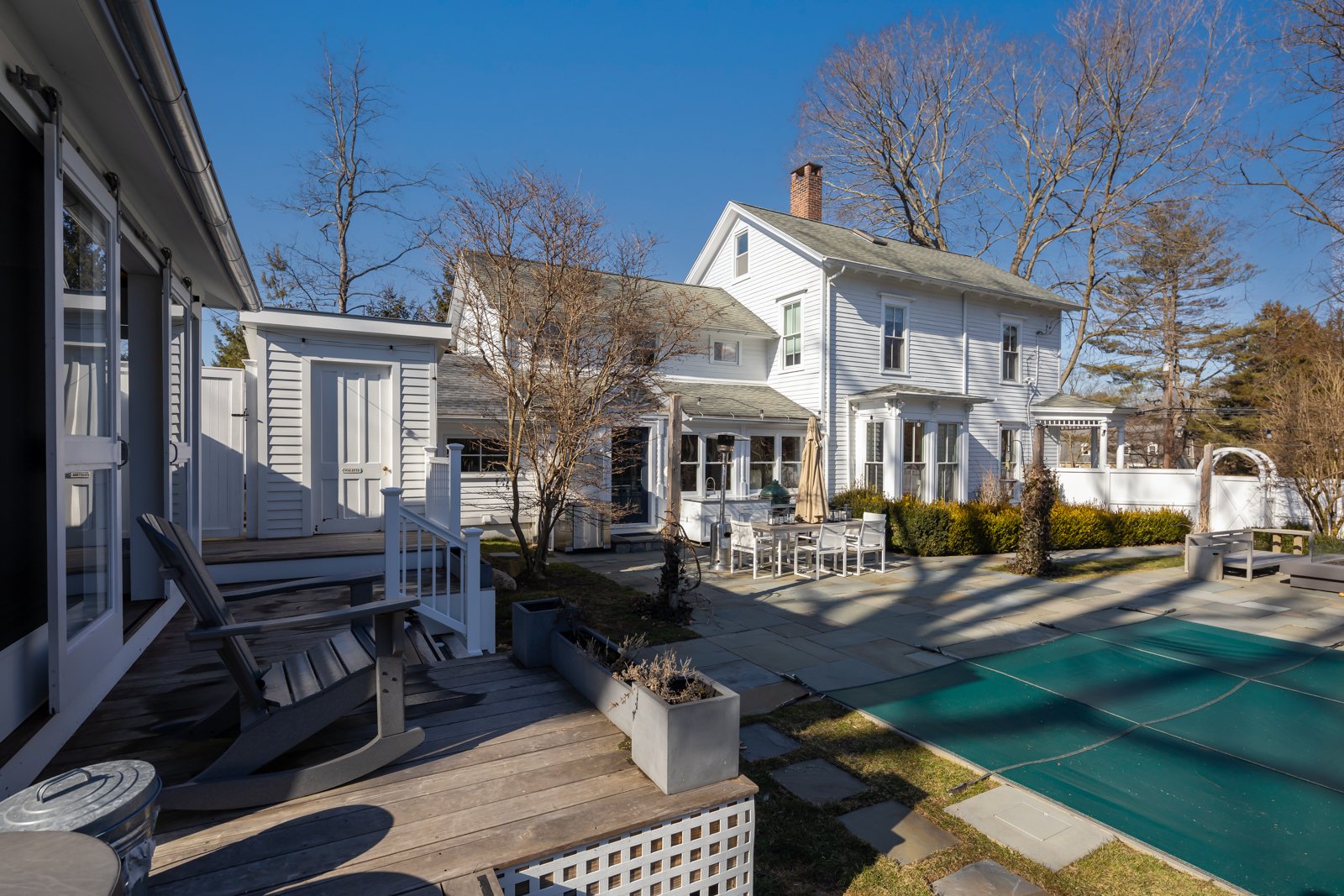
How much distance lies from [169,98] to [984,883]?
16.2ft

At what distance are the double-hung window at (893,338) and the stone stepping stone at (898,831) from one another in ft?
43.2

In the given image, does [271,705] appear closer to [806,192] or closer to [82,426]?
[82,426]

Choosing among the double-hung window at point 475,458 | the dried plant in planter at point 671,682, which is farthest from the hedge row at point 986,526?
the dried plant in planter at point 671,682

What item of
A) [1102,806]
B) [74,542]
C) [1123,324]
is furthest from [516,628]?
[1123,324]

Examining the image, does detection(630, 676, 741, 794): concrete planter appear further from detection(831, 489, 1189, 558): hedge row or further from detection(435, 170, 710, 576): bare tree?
detection(831, 489, 1189, 558): hedge row

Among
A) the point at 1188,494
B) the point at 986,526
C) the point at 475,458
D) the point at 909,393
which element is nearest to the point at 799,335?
the point at 909,393

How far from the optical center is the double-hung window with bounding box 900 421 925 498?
14.7 metres

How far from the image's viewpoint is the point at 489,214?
29.0 feet

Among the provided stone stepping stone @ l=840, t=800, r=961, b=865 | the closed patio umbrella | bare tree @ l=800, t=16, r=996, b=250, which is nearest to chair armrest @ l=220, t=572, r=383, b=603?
stone stepping stone @ l=840, t=800, r=961, b=865

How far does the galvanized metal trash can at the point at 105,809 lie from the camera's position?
1486 mm

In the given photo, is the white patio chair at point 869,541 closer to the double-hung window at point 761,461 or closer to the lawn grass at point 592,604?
the lawn grass at point 592,604

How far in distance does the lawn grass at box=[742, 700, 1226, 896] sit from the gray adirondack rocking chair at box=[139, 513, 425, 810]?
1.72 meters

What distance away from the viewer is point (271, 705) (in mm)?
2602

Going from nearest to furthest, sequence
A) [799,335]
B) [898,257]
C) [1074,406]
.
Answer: [799,335]
[1074,406]
[898,257]
